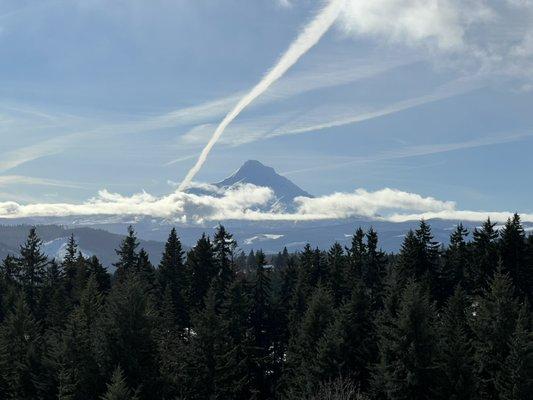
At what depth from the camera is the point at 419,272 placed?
73.2 meters

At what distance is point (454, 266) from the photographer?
77.8m

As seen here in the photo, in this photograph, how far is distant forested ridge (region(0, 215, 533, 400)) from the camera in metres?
38.1

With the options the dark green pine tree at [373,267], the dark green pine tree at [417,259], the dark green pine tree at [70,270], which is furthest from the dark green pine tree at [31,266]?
the dark green pine tree at [417,259]

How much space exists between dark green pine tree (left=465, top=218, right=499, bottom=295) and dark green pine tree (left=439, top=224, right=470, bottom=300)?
1017 millimetres

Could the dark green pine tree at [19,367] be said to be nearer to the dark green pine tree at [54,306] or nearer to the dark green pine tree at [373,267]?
the dark green pine tree at [54,306]

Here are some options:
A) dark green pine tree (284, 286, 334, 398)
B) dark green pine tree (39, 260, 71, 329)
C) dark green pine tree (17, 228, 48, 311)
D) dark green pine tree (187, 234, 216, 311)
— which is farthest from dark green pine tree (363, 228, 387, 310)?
dark green pine tree (17, 228, 48, 311)

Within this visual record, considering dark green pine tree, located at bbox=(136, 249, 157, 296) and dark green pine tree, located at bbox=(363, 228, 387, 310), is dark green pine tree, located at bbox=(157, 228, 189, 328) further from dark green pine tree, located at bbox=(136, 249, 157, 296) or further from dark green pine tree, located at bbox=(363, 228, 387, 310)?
dark green pine tree, located at bbox=(363, 228, 387, 310)

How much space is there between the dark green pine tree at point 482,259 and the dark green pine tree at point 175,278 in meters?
35.2

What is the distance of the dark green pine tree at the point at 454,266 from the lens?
72938 millimetres

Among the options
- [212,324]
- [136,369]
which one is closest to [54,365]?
[136,369]

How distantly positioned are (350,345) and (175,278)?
3731 cm

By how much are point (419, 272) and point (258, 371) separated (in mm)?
24658

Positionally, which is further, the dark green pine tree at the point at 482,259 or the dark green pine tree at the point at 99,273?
the dark green pine tree at the point at 99,273

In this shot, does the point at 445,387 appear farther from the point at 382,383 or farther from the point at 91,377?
the point at 91,377
